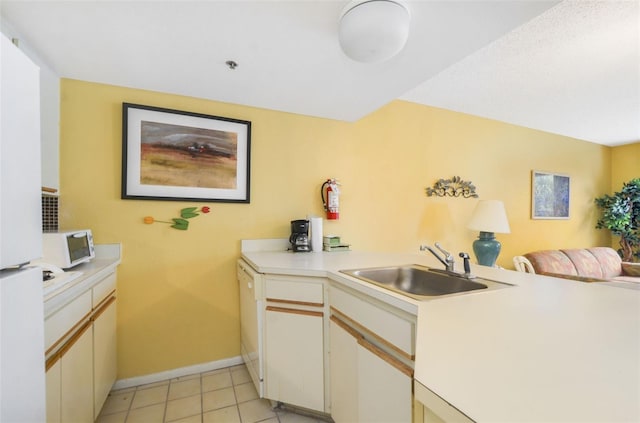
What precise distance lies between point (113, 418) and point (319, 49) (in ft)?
7.92

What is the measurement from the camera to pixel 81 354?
1233 millimetres

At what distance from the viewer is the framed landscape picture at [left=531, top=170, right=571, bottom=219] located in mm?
3748

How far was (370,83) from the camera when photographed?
184cm

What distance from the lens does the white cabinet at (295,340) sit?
151cm

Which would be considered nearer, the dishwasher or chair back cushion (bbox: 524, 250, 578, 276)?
the dishwasher

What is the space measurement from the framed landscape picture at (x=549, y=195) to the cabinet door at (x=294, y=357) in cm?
374

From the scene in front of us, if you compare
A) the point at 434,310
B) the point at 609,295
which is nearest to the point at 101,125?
the point at 434,310

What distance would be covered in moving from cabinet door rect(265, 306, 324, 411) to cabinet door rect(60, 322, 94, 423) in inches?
33.5

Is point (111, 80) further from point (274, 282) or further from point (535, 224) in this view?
point (535, 224)

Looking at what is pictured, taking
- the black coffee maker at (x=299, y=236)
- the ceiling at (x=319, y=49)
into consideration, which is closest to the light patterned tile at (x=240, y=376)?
the black coffee maker at (x=299, y=236)

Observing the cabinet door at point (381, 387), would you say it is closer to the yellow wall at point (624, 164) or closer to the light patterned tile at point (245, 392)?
the light patterned tile at point (245, 392)

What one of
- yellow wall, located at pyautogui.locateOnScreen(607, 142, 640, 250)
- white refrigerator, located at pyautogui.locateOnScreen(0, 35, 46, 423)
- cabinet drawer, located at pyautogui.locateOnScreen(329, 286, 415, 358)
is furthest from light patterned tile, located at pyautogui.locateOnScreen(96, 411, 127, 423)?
yellow wall, located at pyautogui.locateOnScreen(607, 142, 640, 250)

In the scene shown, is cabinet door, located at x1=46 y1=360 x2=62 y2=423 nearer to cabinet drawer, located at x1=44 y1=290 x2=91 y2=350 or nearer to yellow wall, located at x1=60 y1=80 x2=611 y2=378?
cabinet drawer, located at x1=44 y1=290 x2=91 y2=350

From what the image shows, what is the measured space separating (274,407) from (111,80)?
7.75 ft
